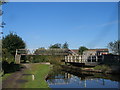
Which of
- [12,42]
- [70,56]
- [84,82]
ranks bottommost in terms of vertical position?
[84,82]

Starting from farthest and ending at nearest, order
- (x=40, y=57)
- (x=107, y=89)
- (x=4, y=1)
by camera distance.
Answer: (x=40, y=57), (x=4, y=1), (x=107, y=89)

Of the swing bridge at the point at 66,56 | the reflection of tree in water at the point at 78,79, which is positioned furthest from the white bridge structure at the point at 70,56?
the reflection of tree in water at the point at 78,79

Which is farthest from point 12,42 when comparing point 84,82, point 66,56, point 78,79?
point 84,82

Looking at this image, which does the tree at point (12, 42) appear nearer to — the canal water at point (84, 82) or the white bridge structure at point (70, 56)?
the white bridge structure at point (70, 56)

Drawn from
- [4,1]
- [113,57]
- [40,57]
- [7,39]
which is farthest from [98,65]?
[40,57]

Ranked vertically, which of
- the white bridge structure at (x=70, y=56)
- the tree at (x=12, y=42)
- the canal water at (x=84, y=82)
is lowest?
the canal water at (x=84, y=82)

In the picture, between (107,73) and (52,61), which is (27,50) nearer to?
(52,61)

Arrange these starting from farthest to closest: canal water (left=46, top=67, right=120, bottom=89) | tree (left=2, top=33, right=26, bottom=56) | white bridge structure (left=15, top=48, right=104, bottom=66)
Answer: tree (left=2, top=33, right=26, bottom=56), white bridge structure (left=15, top=48, right=104, bottom=66), canal water (left=46, top=67, right=120, bottom=89)

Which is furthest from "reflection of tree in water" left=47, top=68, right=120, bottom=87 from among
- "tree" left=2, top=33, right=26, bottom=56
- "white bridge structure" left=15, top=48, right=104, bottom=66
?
"tree" left=2, top=33, right=26, bottom=56

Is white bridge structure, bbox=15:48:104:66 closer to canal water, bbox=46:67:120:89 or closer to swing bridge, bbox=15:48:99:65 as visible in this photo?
swing bridge, bbox=15:48:99:65

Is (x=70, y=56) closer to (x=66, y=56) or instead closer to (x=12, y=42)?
(x=66, y=56)

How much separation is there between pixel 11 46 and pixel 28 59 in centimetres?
2186

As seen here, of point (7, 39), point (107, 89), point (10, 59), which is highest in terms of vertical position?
point (7, 39)

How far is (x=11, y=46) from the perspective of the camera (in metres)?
63.4
